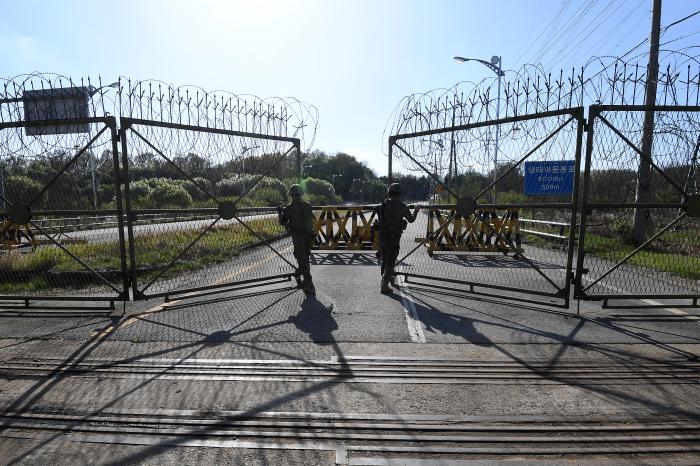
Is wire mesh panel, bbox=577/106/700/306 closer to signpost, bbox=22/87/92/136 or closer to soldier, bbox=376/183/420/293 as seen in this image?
soldier, bbox=376/183/420/293

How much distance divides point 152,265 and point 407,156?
19.7 ft

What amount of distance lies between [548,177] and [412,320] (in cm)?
500

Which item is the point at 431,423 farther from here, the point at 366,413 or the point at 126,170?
the point at 126,170

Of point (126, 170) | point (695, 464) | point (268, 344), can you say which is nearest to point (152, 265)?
point (126, 170)

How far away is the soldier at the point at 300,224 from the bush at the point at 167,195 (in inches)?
84.9

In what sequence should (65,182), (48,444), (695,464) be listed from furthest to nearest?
(65,182), (48,444), (695,464)

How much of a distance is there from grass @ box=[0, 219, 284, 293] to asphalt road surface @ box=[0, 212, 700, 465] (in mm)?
2020

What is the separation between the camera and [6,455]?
2.93 metres

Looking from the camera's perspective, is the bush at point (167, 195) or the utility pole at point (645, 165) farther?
the bush at point (167, 195)

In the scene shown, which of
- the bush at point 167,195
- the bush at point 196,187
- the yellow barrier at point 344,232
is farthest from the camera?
the yellow barrier at point 344,232

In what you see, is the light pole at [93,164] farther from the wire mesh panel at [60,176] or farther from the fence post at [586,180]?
the fence post at [586,180]

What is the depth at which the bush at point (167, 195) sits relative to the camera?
7566 millimetres

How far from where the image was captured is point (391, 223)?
7008 mm


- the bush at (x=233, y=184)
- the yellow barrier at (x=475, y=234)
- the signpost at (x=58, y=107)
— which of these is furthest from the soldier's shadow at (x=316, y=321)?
the yellow barrier at (x=475, y=234)
